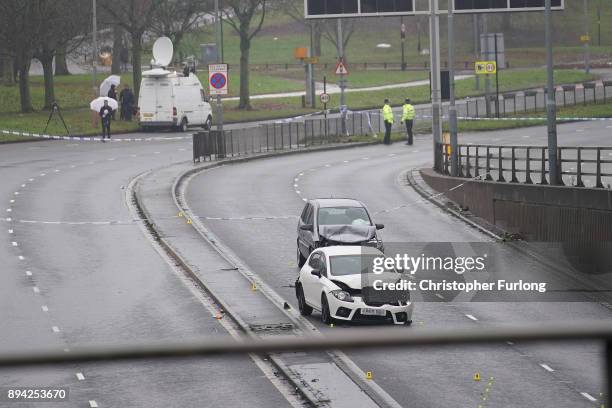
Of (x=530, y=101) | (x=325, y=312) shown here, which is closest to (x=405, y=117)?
(x=530, y=101)

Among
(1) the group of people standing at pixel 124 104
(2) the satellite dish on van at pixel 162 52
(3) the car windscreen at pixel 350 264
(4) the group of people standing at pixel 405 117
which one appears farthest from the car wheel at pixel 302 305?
(2) the satellite dish on van at pixel 162 52

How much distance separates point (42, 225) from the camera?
112 ft

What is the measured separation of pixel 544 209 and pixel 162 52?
35898 mm

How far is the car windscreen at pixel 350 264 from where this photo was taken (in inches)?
866

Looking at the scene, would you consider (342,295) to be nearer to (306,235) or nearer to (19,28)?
(306,235)

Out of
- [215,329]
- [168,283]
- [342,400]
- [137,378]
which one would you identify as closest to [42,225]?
[168,283]

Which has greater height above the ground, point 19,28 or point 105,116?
point 19,28

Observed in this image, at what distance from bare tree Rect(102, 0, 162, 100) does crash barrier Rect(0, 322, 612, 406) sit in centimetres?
6651

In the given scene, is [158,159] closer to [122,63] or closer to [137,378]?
[137,378]

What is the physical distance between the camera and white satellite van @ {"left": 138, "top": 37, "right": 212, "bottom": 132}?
6156cm

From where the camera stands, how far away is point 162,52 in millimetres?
63125

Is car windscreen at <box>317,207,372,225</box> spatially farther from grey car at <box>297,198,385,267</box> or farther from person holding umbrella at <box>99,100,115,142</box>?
person holding umbrella at <box>99,100,115,142</box>

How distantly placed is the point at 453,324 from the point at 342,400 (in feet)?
19.7

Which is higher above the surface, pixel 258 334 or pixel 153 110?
pixel 153 110
